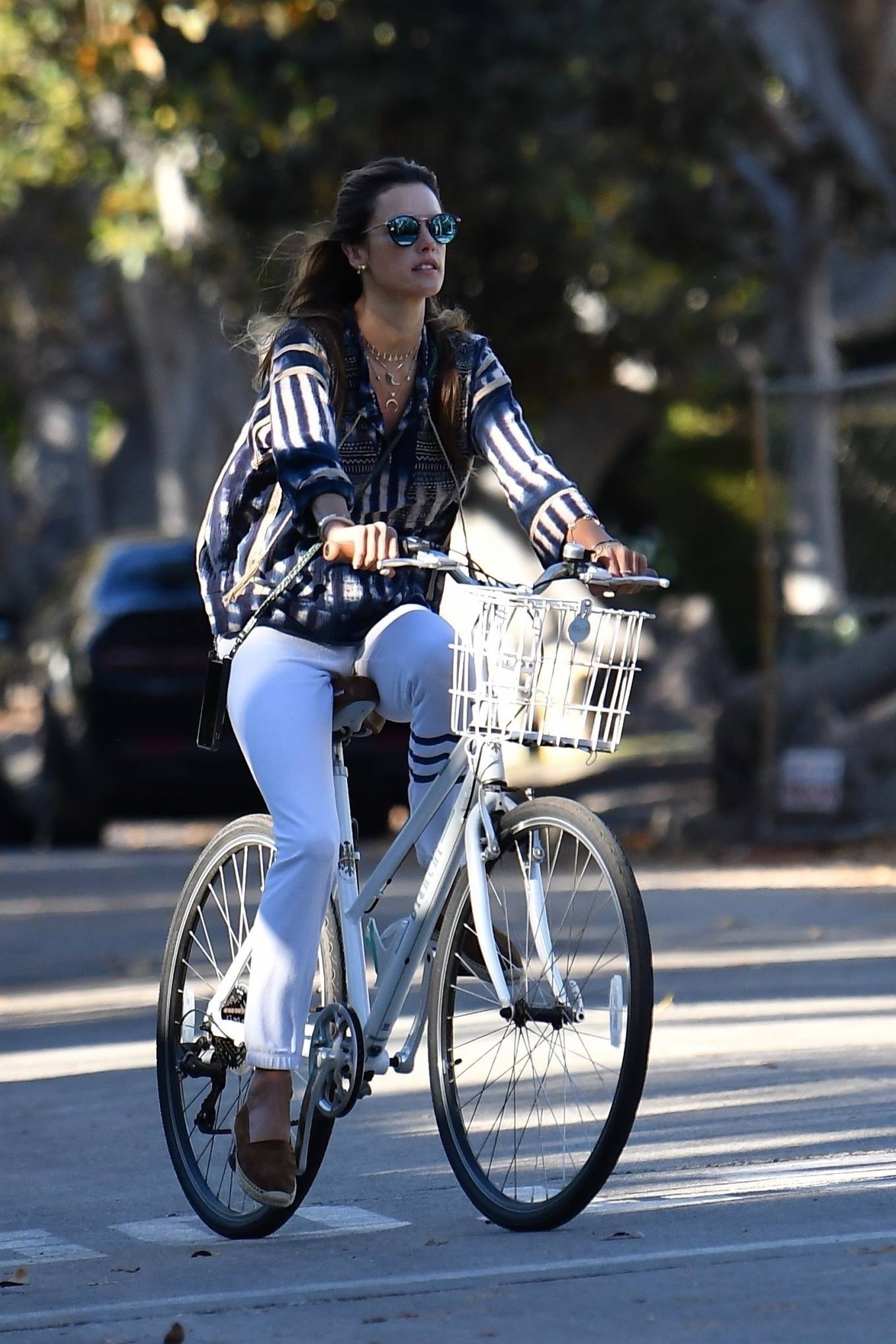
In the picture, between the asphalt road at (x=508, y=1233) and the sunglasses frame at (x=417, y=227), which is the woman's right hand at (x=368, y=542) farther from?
the asphalt road at (x=508, y=1233)

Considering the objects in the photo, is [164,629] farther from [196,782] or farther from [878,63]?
[878,63]

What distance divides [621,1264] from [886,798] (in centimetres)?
810

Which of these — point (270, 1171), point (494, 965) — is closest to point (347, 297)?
point (494, 965)

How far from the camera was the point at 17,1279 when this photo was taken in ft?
14.5

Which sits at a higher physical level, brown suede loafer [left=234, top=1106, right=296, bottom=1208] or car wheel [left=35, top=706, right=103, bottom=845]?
car wheel [left=35, top=706, right=103, bottom=845]

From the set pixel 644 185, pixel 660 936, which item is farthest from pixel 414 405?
pixel 644 185

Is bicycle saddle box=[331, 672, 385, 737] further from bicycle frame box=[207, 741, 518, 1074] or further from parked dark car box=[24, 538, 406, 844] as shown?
parked dark car box=[24, 538, 406, 844]

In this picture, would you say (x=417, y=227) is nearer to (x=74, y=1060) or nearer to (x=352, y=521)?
(x=352, y=521)

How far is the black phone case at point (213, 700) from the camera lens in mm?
4957

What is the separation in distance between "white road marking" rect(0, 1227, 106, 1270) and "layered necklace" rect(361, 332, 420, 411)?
169cm

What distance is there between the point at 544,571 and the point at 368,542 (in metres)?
0.38

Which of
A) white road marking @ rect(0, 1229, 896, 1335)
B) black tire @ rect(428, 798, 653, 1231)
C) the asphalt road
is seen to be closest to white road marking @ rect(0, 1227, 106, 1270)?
the asphalt road

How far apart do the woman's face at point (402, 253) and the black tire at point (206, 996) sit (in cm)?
106

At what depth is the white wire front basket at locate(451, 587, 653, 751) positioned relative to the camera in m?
4.22
